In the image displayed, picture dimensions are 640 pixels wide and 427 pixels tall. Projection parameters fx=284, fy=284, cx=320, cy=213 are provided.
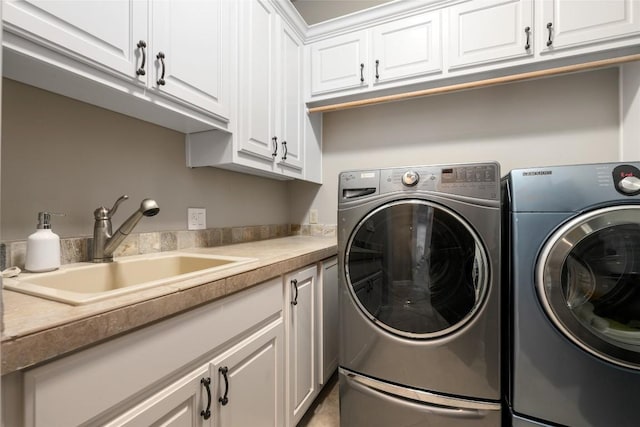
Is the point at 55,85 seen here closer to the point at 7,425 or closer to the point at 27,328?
the point at 27,328

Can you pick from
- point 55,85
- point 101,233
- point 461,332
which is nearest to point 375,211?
point 461,332

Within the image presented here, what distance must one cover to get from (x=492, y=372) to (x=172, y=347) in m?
1.18

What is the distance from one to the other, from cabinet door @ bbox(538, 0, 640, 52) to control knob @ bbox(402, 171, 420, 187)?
43.6 inches

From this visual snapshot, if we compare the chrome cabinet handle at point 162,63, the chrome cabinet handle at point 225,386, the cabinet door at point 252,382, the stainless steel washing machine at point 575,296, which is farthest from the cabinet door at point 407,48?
the chrome cabinet handle at point 225,386

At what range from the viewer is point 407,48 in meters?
1.81

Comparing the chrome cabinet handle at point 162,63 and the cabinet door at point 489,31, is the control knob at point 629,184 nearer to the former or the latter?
the cabinet door at point 489,31

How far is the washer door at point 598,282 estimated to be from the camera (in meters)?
1.01

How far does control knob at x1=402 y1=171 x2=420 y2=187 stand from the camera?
4.02 feet

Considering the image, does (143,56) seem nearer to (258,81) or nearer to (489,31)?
(258,81)

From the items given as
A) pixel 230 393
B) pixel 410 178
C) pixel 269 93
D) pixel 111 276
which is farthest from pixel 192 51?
pixel 230 393

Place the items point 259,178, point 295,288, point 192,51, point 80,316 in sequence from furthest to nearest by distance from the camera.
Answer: point 259,178, point 295,288, point 192,51, point 80,316

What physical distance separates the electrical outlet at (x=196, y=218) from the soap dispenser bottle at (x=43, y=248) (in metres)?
0.63

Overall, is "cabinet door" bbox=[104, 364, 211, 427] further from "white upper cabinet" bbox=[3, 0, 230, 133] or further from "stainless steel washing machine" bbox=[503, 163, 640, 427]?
"stainless steel washing machine" bbox=[503, 163, 640, 427]

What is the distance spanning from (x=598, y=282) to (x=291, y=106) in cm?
182
